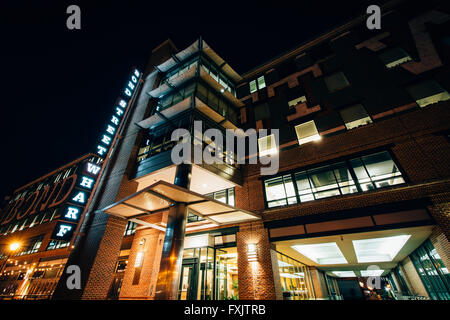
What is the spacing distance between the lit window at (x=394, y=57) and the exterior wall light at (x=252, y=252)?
549 inches

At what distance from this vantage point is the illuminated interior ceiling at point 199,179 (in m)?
12.0

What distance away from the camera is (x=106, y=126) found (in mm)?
14164

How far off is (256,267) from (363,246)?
747 centimetres

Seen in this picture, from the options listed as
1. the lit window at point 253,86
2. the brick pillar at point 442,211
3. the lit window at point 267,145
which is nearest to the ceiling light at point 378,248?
the brick pillar at point 442,211

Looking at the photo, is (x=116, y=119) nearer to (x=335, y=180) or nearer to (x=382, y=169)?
(x=335, y=180)

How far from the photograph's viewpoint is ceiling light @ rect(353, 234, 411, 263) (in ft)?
35.7

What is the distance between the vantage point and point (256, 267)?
10383 millimetres

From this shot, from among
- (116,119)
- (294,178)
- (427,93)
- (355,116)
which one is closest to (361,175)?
(294,178)

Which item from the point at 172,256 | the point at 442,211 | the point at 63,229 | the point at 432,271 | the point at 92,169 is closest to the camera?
the point at 442,211

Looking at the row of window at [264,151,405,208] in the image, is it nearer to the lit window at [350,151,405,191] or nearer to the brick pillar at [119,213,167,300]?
the lit window at [350,151,405,191]

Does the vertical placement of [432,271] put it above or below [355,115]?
below

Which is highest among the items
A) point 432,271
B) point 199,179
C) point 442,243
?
point 199,179
